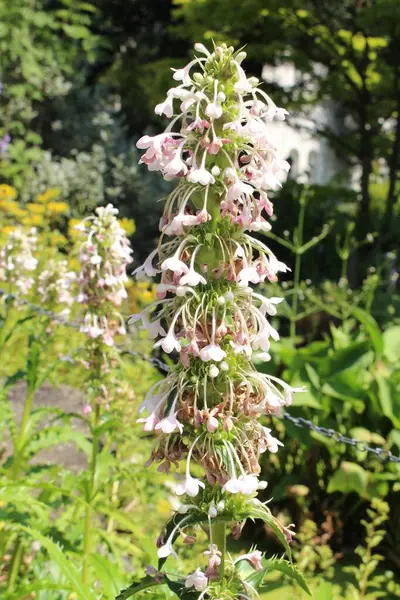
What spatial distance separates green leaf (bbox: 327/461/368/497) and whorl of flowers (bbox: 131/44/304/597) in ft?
7.94

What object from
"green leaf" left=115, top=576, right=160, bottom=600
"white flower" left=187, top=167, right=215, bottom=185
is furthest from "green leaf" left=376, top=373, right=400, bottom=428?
"white flower" left=187, top=167, right=215, bottom=185

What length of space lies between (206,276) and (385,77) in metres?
7.39

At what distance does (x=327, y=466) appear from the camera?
13.4 ft

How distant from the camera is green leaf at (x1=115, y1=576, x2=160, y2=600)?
133cm

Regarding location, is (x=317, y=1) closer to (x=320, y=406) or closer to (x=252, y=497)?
(x=320, y=406)

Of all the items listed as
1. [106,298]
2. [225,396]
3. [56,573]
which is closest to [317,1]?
[106,298]

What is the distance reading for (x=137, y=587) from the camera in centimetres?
134

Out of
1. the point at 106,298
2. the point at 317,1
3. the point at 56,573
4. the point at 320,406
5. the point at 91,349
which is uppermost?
the point at 317,1

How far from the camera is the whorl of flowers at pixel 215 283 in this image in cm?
128

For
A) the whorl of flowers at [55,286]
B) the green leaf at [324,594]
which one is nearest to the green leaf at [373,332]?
the whorl of flowers at [55,286]

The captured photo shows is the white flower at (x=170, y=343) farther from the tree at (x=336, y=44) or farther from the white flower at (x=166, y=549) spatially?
the tree at (x=336, y=44)

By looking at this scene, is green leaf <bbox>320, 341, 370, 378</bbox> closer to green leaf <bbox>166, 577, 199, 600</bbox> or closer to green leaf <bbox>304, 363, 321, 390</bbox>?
green leaf <bbox>304, 363, 321, 390</bbox>

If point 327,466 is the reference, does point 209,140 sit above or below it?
above

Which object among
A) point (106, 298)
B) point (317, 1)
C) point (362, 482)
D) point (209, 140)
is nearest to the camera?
point (209, 140)
